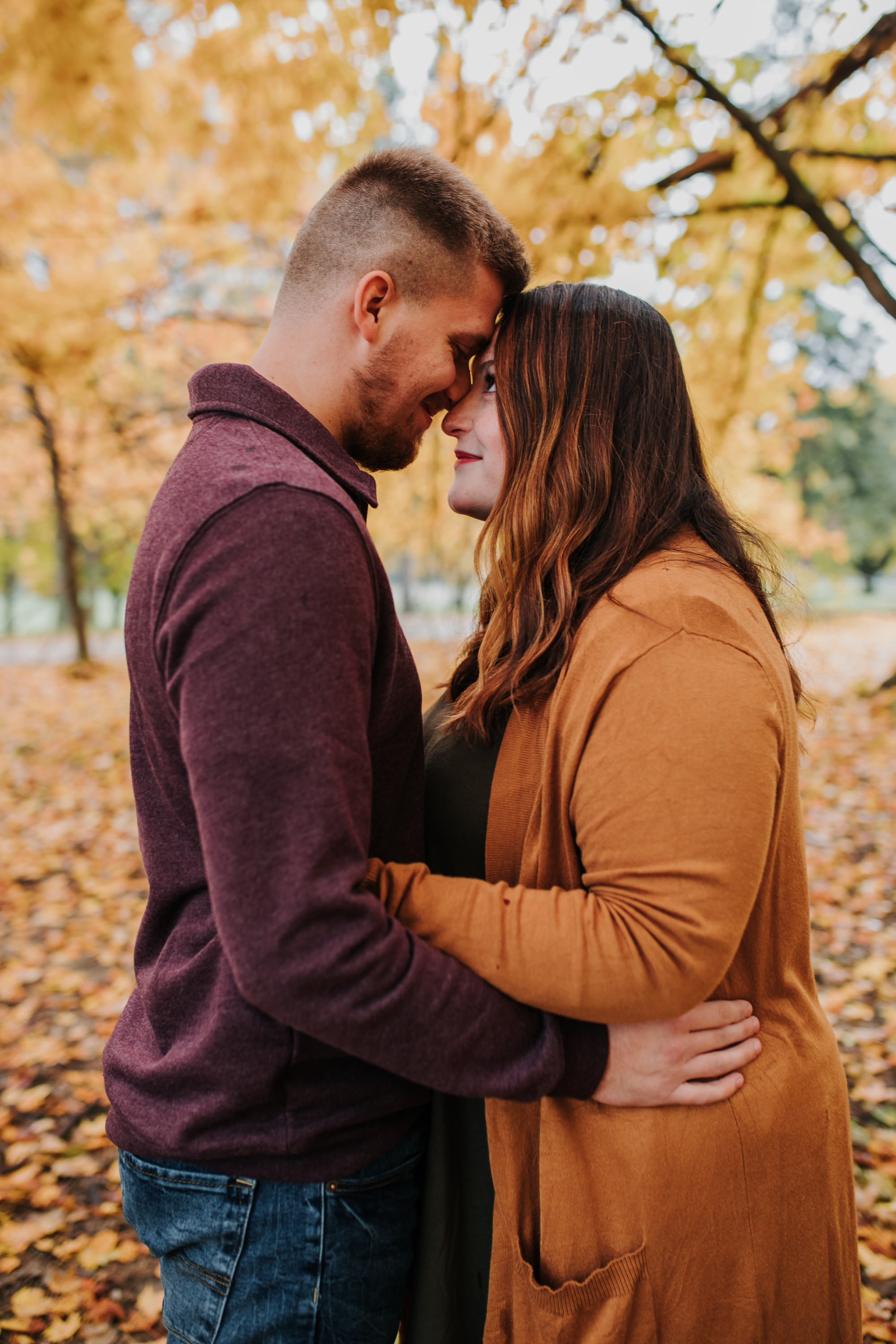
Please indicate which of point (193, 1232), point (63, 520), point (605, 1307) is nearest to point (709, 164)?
point (605, 1307)

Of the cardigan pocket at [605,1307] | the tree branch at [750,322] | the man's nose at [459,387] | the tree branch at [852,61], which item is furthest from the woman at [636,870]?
the tree branch at [750,322]

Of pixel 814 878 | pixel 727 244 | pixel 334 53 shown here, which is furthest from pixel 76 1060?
pixel 727 244

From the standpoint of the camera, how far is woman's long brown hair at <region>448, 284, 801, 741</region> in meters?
1.53

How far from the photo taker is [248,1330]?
1.27m

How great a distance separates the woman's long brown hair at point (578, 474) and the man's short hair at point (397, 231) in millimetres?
188

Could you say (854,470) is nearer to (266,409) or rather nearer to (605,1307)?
(266,409)

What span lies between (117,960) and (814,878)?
4494 millimetres

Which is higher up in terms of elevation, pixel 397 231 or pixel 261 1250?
pixel 397 231

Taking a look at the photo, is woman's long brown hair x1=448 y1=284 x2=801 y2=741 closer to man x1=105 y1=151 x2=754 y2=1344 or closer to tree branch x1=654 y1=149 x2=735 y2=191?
man x1=105 y1=151 x2=754 y2=1344

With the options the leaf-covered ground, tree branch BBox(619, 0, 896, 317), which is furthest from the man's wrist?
tree branch BBox(619, 0, 896, 317)

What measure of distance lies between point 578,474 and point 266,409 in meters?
0.60

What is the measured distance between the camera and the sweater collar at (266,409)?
1328mm

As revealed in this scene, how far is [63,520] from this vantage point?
1194 cm

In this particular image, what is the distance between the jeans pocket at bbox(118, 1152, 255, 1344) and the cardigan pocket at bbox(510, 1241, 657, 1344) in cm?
52
